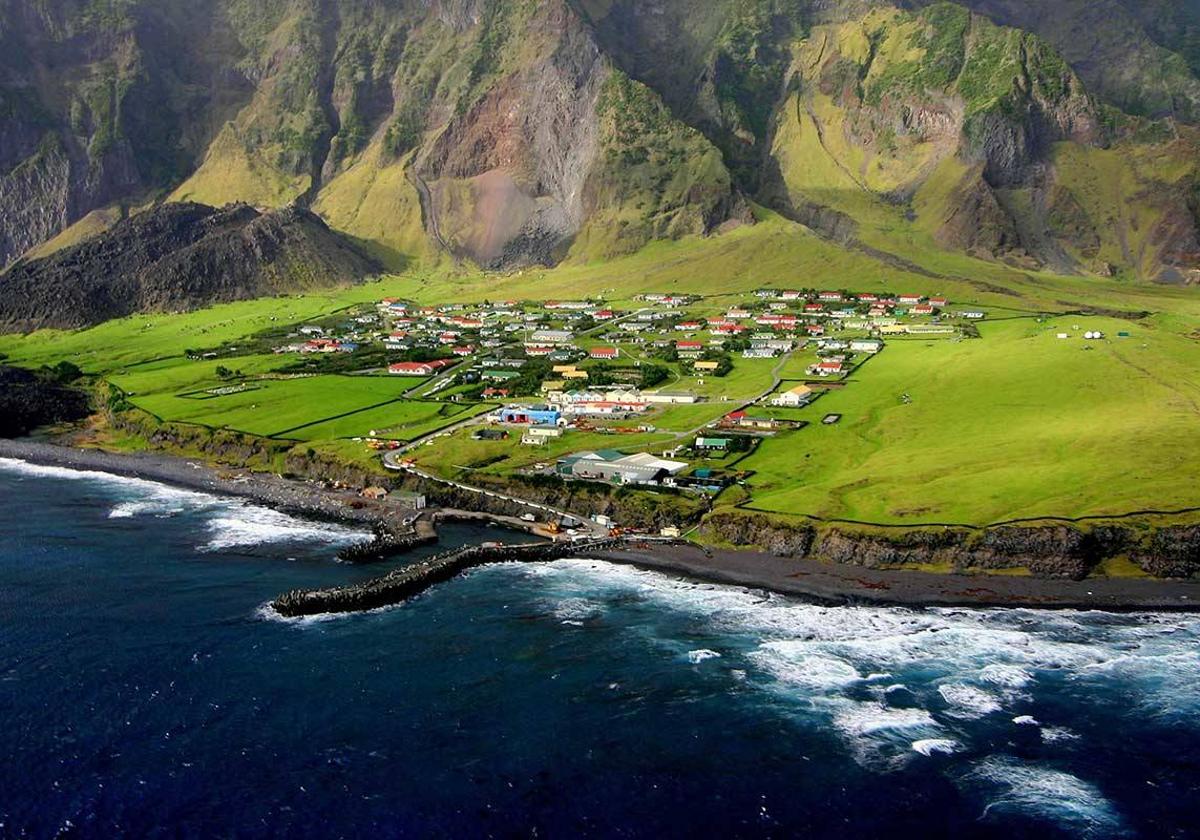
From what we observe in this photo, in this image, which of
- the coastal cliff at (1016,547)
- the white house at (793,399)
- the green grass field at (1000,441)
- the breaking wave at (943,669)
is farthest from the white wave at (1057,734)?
the white house at (793,399)

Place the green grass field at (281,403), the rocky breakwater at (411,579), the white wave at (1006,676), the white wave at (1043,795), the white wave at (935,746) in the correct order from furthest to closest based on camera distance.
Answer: the green grass field at (281,403), the rocky breakwater at (411,579), the white wave at (1006,676), the white wave at (935,746), the white wave at (1043,795)

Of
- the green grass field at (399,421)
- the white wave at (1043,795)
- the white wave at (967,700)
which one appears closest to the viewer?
the white wave at (1043,795)

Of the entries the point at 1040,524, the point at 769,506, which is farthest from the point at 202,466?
the point at 1040,524

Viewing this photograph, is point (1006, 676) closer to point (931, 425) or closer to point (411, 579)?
point (411, 579)

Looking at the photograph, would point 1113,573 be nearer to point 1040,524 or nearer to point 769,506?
point 1040,524

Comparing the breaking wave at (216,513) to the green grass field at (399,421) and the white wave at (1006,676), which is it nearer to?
the green grass field at (399,421)

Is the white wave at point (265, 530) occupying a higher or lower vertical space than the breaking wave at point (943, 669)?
higher
